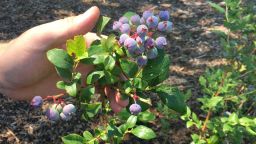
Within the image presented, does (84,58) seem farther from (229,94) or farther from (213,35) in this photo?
(213,35)

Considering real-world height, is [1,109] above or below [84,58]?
below

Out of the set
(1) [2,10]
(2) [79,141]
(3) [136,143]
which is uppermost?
(2) [79,141]

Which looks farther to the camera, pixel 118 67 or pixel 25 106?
pixel 25 106

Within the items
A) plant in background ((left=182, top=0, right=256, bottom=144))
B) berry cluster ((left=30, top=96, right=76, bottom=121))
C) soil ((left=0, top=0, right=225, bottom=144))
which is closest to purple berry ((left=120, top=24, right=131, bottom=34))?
berry cluster ((left=30, top=96, right=76, bottom=121))

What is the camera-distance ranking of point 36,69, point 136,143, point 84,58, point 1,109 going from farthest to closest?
point 1,109 → point 136,143 → point 36,69 → point 84,58

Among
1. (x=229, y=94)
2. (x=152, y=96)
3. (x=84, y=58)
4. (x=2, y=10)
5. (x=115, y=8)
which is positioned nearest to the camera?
(x=84, y=58)

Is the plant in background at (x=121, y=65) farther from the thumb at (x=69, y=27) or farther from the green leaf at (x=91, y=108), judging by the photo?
the thumb at (x=69, y=27)

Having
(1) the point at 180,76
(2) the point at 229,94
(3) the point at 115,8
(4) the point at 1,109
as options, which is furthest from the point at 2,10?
(2) the point at 229,94

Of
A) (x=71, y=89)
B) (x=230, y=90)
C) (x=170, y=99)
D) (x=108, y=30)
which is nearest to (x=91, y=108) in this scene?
(x=71, y=89)

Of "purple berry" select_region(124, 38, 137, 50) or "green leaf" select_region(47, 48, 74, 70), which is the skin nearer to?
"green leaf" select_region(47, 48, 74, 70)
